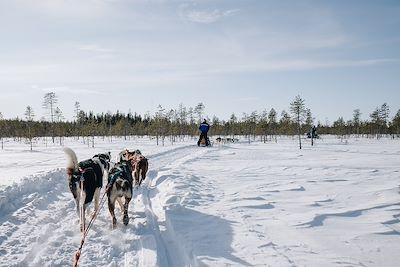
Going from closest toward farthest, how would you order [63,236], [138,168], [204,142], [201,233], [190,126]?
1. [63,236]
2. [201,233]
3. [138,168]
4. [204,142]
5. [190,126]

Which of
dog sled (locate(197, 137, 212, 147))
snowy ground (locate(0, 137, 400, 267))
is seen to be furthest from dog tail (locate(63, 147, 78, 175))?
dog sled (locate(197, 137, 212, 147))

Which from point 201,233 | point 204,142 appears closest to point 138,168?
point 201,233

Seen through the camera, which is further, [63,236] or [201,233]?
[201,233]

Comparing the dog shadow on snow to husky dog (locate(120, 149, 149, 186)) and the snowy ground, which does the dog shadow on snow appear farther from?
husky dog (locate(120, 149, 149, 186))

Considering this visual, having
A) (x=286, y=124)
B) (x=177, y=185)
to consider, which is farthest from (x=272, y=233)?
(x=286, y=124)

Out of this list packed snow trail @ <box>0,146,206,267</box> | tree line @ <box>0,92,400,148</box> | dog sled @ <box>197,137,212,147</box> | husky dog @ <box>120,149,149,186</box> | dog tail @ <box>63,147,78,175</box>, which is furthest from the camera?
tree line @ <box>0,92,400,148</box>

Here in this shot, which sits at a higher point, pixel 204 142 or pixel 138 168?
pixel 204 142

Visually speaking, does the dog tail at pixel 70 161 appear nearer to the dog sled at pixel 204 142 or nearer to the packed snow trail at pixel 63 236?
the packed snow trail at pixel 63 236

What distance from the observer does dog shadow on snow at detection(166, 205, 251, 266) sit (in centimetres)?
508

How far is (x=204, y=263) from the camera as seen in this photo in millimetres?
4680

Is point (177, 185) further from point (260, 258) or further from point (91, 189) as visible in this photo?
point (260, 258)

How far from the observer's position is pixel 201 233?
5.98 metres

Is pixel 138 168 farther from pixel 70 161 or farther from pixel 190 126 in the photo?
pixel 190 126

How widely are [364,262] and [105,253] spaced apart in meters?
3.55
